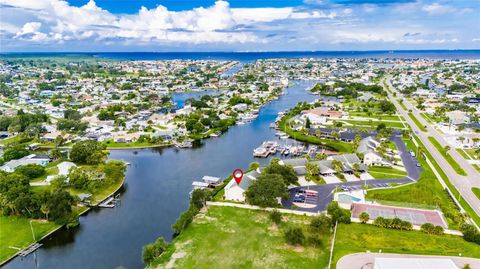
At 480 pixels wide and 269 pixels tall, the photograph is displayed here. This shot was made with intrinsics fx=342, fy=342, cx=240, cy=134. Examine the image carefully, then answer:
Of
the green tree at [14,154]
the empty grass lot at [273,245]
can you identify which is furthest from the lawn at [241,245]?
the green tree at [14,154]

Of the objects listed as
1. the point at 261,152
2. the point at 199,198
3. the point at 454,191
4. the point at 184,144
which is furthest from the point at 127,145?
the point at 454,191

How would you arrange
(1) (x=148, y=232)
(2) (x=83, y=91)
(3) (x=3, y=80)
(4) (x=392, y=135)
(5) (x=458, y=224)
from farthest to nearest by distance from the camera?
(3) (x=3, y=80)
(2) (x=83, y=91)
(4) (x=392, y=135)
(1) (x=148, y=232)
(5) (x=458, y=224)

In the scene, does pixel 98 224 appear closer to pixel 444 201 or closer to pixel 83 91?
pixel 444 201

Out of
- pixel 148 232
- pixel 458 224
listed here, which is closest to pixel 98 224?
pixel 148 232

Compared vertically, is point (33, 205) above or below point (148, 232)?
above

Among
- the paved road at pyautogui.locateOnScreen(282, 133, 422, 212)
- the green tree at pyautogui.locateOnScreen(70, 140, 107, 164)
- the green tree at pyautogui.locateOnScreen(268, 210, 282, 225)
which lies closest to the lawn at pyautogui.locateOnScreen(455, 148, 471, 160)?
the paved road at pyautogui.locateOnScreen(282, 133, 422, 212)

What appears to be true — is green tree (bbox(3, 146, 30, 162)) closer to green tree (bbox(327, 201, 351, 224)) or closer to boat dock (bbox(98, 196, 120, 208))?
boat dock (bbox(98, 196, 120, 208))
